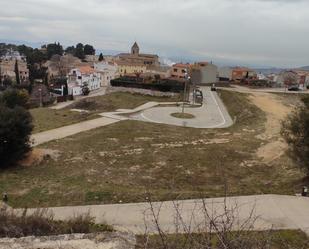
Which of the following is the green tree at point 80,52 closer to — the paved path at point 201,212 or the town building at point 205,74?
the town building at point 205,74

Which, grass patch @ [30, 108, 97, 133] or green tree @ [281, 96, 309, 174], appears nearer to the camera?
green tree @ [281, 96, 309, 174]

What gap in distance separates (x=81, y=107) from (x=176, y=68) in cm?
3855

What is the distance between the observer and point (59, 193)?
15586 millimetres

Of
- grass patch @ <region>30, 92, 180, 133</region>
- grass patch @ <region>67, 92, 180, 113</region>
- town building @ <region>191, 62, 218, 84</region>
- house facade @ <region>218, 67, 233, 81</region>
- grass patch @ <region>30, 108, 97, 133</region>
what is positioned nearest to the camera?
grass patch @ <region>30, 108, 97, 133</region>

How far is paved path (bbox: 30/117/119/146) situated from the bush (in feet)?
10.5

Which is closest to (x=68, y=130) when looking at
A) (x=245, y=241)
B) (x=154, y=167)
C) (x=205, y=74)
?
(x=154, y=167)

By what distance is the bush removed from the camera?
68.5 ft

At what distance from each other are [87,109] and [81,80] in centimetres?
2784

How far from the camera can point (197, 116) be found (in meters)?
37.5

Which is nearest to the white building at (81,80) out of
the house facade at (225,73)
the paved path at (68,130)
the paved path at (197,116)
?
the house facade at (225,73)

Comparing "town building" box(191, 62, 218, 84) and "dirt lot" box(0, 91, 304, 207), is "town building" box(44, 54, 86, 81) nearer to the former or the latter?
"town building" box(191, 62, 218, 84)

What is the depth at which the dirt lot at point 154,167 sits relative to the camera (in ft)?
→ 49.6

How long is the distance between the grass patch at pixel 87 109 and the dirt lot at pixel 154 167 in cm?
495

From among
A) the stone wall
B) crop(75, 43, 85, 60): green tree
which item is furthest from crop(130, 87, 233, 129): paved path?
crop(75, 43, 85, 60): green tree
